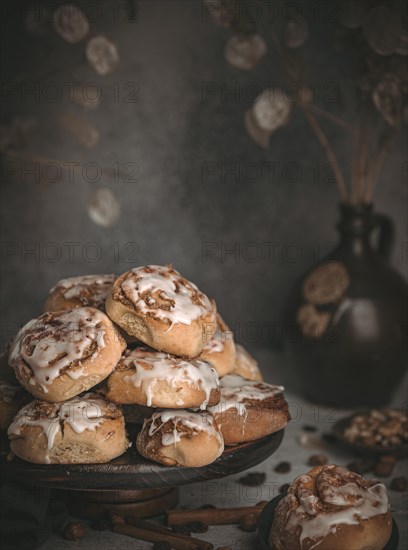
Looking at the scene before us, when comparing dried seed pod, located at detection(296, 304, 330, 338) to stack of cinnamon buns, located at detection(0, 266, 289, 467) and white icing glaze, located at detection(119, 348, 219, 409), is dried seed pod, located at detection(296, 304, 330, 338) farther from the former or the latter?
white icing glaze, located at detection(119, 348, 219, 409)

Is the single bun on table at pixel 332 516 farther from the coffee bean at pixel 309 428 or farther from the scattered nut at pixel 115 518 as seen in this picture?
the coffee bean at pixel 309 428

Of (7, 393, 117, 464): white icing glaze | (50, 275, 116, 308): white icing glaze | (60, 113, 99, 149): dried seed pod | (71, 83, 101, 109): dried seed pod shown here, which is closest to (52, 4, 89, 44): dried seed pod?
(71, 83, 101, 109): dried seed pod

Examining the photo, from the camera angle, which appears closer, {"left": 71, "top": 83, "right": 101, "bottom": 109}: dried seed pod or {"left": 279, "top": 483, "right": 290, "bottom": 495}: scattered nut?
{"left": 279, "top": 483, "right": 290, "bottom": 495}: scattered nut

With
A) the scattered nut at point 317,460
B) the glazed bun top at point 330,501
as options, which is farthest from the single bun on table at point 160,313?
the scattered nut at point 317,460

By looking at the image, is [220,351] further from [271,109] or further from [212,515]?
[271,109]

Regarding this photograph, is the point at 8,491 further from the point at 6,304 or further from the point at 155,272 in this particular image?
the point at 6,304

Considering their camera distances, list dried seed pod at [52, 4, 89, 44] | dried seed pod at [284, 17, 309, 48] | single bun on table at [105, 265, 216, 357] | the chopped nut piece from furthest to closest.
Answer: dried seed pod at [52, 4, 89, 44]
dried seed pod at [284, 17, 309, 48]
the chopped nut piece
single bun on table at [105, 265, 216, 357]
